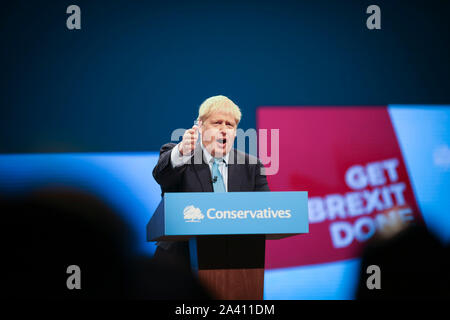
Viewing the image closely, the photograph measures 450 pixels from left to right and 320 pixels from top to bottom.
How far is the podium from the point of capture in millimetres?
1928

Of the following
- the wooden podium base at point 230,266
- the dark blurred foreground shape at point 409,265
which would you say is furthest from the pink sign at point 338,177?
the wooden podium base at point 230,266

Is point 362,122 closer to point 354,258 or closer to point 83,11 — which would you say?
point 354,258

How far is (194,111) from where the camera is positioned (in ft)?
13.0

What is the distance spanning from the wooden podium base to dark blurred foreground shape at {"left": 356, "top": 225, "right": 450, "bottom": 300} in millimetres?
2099

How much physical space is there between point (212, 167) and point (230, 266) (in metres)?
0.56

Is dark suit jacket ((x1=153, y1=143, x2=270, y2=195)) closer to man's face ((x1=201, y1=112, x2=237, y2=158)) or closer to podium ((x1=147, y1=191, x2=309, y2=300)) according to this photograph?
man's face ((x1=201, y1=112, x2=237, y2=158))

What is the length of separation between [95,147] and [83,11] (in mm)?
1159

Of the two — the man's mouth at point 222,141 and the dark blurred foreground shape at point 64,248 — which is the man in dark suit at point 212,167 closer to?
the man's mouth at point 222,141

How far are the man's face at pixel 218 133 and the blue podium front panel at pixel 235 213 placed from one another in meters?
0.49

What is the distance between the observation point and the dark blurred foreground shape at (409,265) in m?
3.87

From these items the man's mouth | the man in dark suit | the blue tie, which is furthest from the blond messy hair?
the blue tie

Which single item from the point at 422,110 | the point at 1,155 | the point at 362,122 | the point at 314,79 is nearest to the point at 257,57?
the point at 314,79
